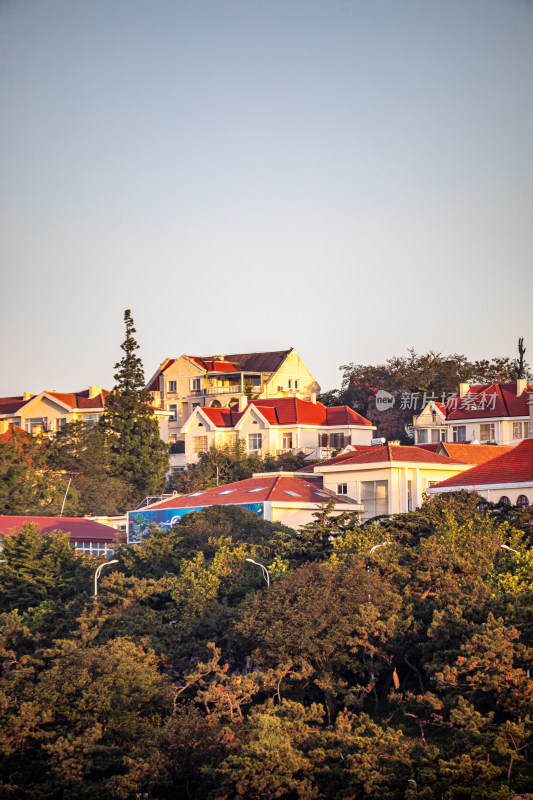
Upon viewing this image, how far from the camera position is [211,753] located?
102 feet

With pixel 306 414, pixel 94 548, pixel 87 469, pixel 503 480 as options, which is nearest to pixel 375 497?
pixel 503 480

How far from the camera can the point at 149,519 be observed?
53719 mm

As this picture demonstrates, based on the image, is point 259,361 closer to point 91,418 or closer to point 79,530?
point 91,418

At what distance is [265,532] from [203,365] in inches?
1487

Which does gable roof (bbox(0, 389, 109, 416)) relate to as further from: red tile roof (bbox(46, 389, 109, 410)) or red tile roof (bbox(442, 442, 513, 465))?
red tile roof (bbox(442, 442, 513, 465))

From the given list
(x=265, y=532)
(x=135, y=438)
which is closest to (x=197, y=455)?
(x=135, y=438)

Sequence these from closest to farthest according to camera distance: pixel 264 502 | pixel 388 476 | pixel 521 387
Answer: pixel 264 502 < pixel 388 476 < pixel 521 387

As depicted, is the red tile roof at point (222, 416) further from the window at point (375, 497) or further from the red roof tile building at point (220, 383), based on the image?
the window at point (375, 497)

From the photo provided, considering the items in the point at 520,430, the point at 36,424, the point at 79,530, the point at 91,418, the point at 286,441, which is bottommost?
the point at 79,530

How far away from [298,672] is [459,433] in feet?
124

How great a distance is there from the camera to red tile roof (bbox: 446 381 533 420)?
225ft

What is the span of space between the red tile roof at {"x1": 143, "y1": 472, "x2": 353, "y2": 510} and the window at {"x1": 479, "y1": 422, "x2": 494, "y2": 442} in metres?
17.1

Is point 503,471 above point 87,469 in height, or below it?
above

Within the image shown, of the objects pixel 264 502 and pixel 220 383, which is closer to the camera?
pixel 264 502
